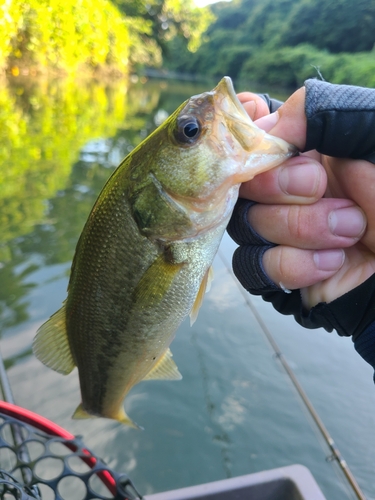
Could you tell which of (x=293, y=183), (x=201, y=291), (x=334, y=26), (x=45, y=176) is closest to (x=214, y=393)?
(x=201, y=291)

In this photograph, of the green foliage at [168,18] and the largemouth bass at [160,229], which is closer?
the largemouth bass at [160,229]

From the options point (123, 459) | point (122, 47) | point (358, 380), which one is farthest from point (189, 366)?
point (122, 47)

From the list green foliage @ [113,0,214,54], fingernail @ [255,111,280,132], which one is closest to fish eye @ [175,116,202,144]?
fingernail @ [255,111,280,132]

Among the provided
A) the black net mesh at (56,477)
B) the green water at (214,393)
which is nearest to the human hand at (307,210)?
the black net mesh at (56,477)

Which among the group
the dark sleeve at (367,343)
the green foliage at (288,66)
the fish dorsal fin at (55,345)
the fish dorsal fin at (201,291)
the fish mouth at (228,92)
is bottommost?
the green foliage at (288,66)

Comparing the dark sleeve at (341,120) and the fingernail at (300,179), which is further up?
the dark sleeve at (341,120)

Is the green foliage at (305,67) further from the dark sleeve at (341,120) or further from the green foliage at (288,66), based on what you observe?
the dark sleeve at (341,120)

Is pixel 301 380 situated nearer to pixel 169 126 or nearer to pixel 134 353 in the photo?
pixel 134 353
